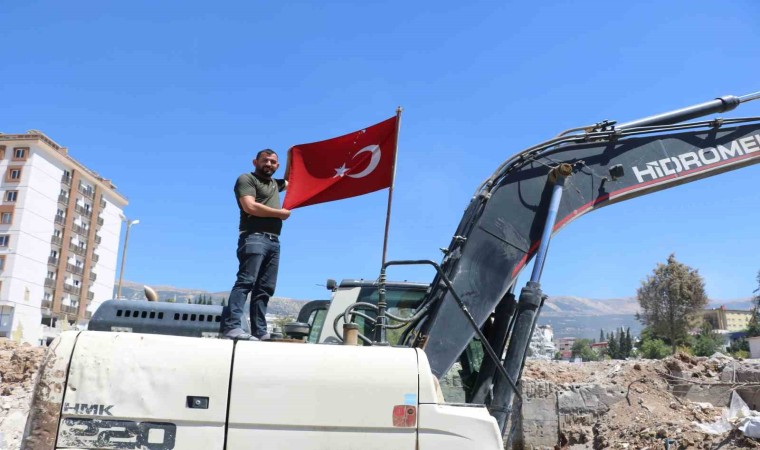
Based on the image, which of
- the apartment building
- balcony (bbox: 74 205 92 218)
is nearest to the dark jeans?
the apartment building

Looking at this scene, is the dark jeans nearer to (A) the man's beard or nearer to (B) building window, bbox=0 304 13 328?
(A) the man's beard

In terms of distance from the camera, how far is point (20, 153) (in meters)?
61.8

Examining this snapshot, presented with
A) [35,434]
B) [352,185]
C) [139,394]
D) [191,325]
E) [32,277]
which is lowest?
[35,434]

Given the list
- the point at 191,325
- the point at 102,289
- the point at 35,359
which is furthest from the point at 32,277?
the point at 191,325

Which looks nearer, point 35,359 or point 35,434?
point 35,434

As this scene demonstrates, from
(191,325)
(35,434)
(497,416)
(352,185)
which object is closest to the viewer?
(35,434)

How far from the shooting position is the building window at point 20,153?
6162cm

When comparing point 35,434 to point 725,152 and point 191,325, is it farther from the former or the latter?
point 725,152

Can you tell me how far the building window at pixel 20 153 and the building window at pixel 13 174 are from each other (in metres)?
0.99

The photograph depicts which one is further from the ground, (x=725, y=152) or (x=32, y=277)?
(x=32, y=277)

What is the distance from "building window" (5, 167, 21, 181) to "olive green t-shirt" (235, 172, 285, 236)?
65.2 metres

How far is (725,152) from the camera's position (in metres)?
6.84

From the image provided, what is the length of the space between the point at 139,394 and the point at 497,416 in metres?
2.82

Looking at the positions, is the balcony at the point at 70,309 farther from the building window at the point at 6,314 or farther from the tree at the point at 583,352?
the tree at the point at 583,352
